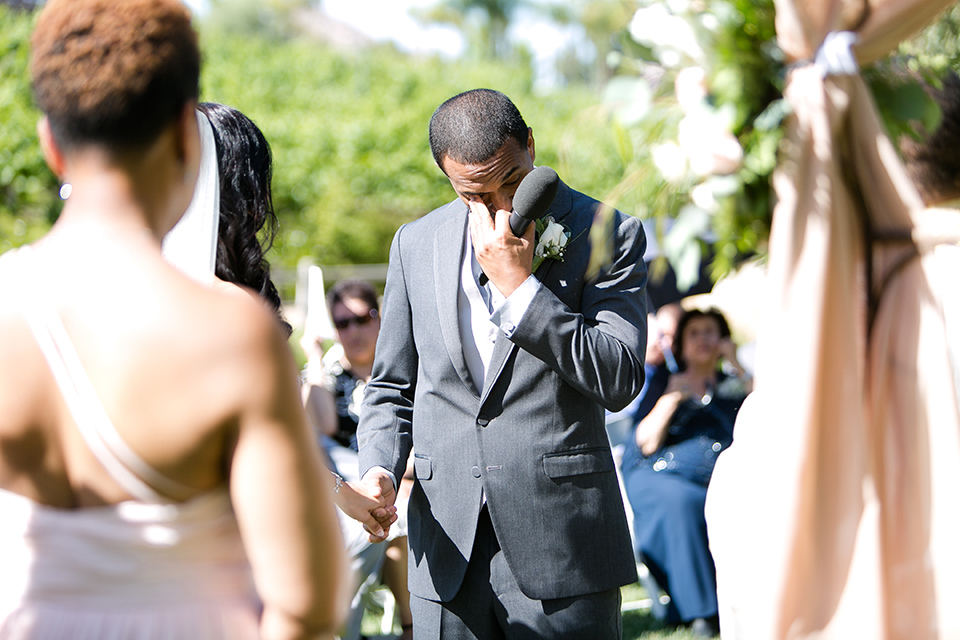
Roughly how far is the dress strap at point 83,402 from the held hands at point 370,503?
1.27 metres

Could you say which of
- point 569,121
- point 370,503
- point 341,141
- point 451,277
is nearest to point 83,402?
point 370,503

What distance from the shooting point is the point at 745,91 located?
1.63 metres

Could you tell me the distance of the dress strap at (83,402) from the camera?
50.8 inches

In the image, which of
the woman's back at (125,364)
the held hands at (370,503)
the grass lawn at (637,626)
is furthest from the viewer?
the grass lawn at (637,626)

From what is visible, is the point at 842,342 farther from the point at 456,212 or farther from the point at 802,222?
the point at 456,212

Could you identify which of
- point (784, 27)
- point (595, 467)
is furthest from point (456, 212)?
point (784, 27)

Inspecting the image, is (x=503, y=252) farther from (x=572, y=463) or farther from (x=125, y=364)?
(x=125, y=364)

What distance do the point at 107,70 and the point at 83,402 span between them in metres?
0.48

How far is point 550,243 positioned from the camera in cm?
262

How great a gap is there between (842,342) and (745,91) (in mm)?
503

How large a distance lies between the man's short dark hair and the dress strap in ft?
4.98

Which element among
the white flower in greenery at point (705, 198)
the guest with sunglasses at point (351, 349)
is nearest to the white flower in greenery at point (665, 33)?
the white flower in greenery at point (705, 198)

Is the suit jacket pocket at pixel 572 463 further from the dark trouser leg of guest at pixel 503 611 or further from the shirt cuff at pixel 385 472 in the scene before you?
the shirt cuff at pixel 385 472

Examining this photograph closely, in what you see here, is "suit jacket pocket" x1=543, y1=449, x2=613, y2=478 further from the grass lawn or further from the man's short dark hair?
the grass lawn
